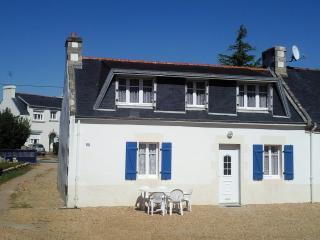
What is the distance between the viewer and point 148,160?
602 inches

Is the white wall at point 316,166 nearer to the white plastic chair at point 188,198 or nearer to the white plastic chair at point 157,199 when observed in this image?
the white plastic chair at point 188,198

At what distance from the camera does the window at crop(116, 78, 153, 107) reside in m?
15.7

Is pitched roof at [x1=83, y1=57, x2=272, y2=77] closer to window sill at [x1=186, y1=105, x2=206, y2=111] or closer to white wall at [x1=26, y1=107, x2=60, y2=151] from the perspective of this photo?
window sill at [x1=186, y1=105, x2=206, y2=111]

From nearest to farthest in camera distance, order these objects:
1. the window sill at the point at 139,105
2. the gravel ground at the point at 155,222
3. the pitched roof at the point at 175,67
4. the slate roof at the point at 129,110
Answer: the gravel ground at the point at 155,222
the slate roof at the point at 129,110
the window sill at the point at 139,105
the pitched roof at the point at 175,67

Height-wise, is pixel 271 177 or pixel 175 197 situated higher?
pixel 271 177

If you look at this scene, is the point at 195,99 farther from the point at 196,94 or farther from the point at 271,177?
the point at 271,177

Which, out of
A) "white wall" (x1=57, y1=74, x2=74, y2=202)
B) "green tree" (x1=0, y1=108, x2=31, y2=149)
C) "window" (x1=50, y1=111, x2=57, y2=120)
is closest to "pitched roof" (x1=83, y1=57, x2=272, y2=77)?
"white wall" (x1=57, y1=74, x2=74, y2=202)

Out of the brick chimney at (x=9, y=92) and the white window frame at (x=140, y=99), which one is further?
the brick chimney at (x=9, y=92)

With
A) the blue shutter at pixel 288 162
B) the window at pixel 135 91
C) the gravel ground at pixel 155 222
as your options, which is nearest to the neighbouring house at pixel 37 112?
the gravel ground at pixel 155 222

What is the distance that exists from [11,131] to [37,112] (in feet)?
44.8

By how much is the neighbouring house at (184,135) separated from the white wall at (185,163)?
35 millimetres

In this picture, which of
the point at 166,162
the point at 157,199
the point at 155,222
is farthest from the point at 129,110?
the point at 155,222

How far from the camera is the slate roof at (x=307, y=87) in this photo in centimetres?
1747

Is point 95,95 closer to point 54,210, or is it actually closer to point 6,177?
point 54,210
